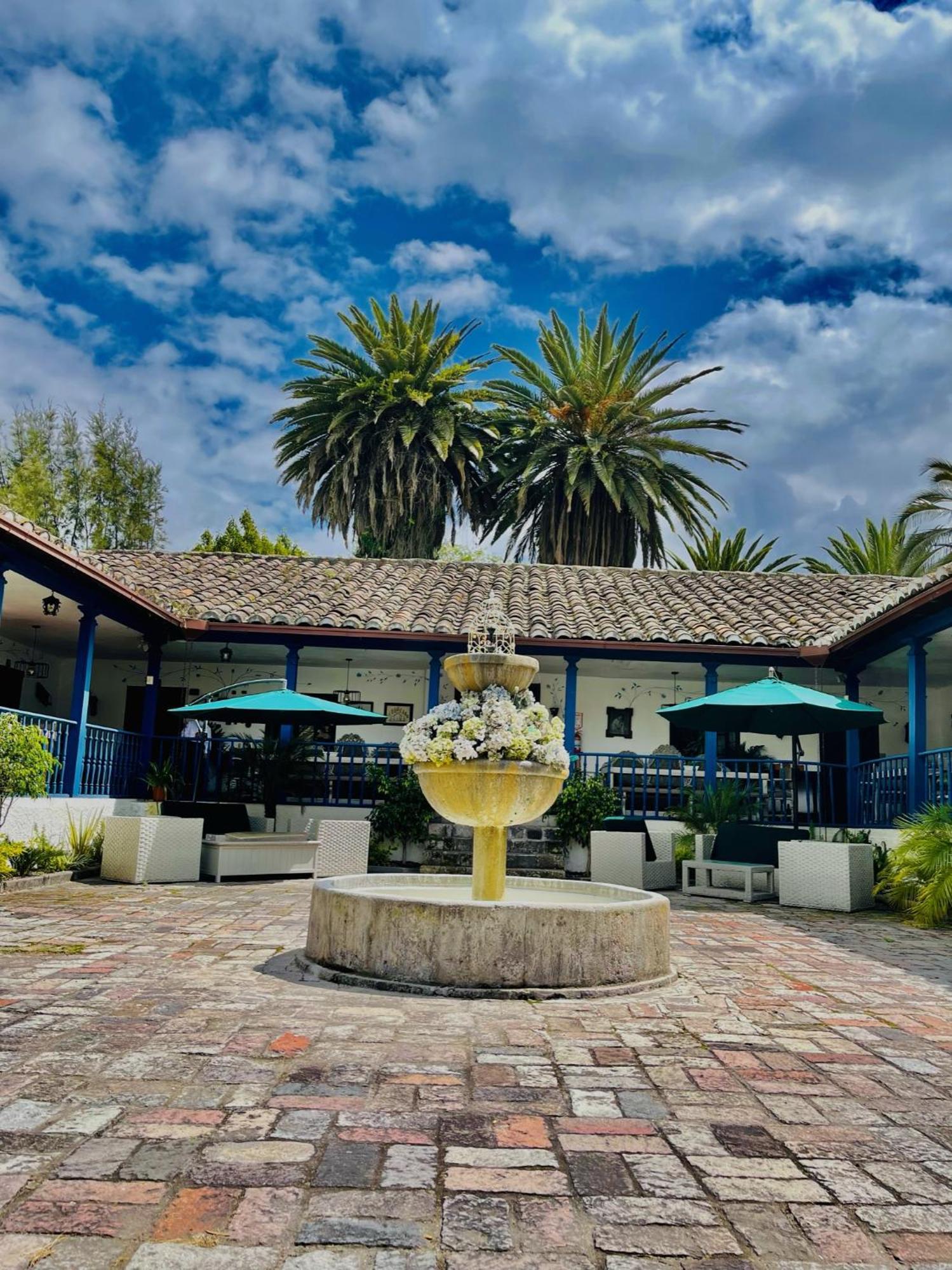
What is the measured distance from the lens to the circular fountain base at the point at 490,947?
514 cm

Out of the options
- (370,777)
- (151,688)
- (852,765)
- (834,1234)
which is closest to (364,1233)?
(834,1234)

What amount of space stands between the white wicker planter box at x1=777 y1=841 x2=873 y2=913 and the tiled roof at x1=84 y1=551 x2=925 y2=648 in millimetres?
3097

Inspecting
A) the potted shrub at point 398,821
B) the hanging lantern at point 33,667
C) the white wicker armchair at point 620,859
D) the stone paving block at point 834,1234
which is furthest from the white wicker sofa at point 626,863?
the hanging lantern at point 33,667

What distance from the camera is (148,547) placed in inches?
1262

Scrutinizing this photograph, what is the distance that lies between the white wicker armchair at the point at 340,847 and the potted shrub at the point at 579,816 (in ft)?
9.27

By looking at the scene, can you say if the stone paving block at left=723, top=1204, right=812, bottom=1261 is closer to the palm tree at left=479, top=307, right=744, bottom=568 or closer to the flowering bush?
the flowering bush

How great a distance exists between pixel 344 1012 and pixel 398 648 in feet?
33.7

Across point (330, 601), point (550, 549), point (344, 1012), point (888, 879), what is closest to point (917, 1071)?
point (344, 1012)

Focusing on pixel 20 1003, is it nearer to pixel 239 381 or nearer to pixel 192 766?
pixel 192 766

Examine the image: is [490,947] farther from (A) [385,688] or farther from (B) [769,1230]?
(A) [385,688]

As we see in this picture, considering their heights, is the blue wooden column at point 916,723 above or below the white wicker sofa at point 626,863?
above

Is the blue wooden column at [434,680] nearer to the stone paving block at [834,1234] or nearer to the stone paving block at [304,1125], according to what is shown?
the stone paving block at [304,1125]

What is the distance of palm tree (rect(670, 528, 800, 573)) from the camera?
1267 inches

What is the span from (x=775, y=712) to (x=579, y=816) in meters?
3.10
